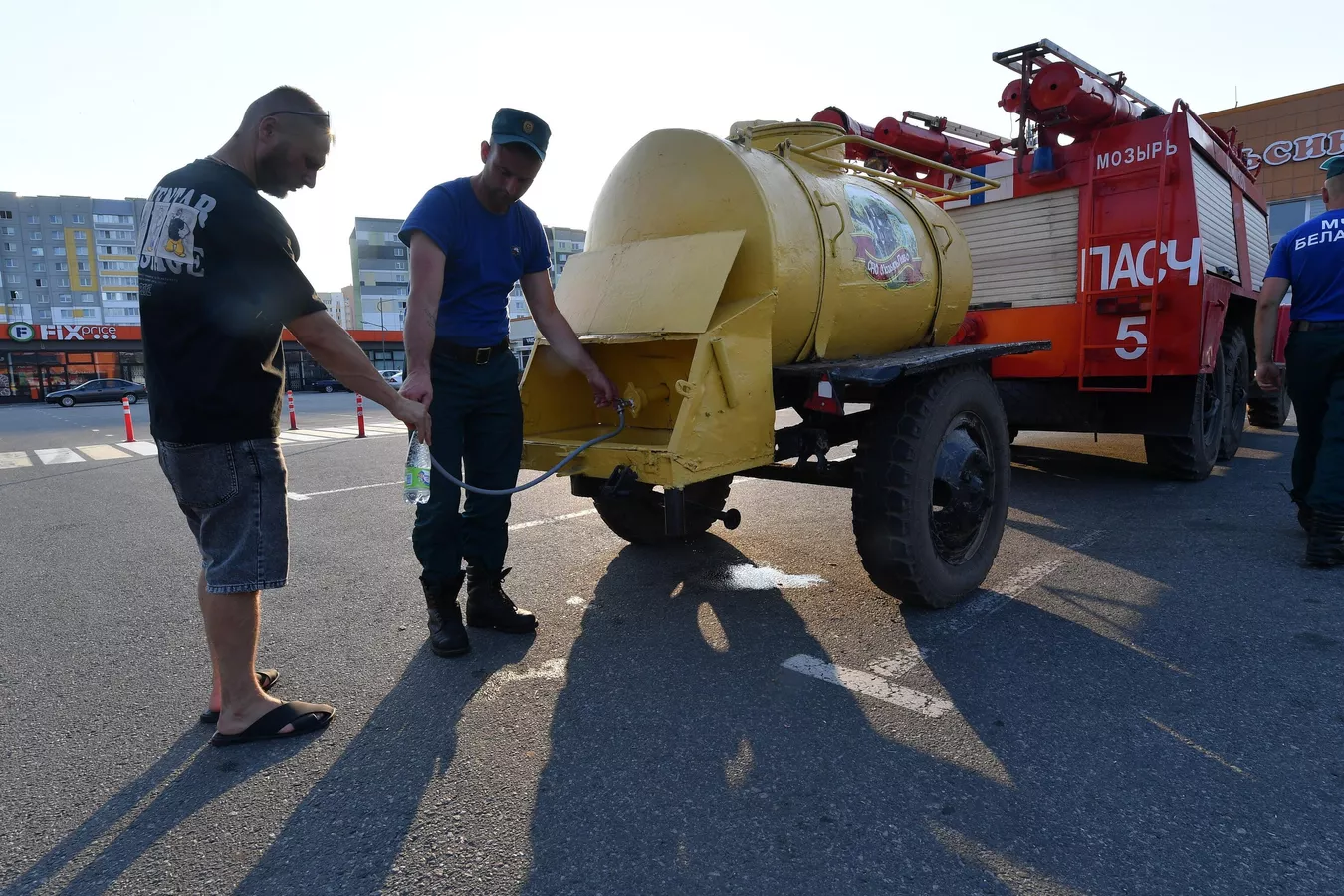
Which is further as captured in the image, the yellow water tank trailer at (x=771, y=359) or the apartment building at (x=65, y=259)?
the apartment building at (x=65, y=259)

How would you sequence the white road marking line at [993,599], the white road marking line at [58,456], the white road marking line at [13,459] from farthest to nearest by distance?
the white road marking line at [58,456]
the white road marking line at [13,459]
the white road marking line at [993,599]

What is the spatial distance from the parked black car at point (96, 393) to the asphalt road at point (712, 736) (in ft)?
117

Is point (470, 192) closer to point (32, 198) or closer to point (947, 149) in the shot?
point (947, 149)

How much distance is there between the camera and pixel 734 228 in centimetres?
325

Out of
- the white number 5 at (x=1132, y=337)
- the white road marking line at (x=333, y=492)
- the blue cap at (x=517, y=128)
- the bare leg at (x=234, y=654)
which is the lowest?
the white road marking line at (x=333, y=492)

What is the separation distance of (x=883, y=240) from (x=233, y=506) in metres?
3.07

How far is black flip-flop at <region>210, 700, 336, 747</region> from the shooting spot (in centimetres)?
236

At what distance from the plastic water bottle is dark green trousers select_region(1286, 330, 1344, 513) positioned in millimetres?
4254

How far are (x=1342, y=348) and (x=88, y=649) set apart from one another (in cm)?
605

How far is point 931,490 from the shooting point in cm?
330

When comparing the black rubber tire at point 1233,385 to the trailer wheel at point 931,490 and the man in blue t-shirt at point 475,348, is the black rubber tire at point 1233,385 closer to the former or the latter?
the trailer wheel at point 931,490

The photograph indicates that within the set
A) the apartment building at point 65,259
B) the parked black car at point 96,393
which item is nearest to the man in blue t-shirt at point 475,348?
the parked black car at point 96,393

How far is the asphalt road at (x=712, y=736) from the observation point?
1.80 meters

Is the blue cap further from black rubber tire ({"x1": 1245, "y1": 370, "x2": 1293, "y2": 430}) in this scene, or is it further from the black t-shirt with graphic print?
black rubber tire ({"x1": 1245, "y1": 370, "x2": 1293, "y2": 430})
